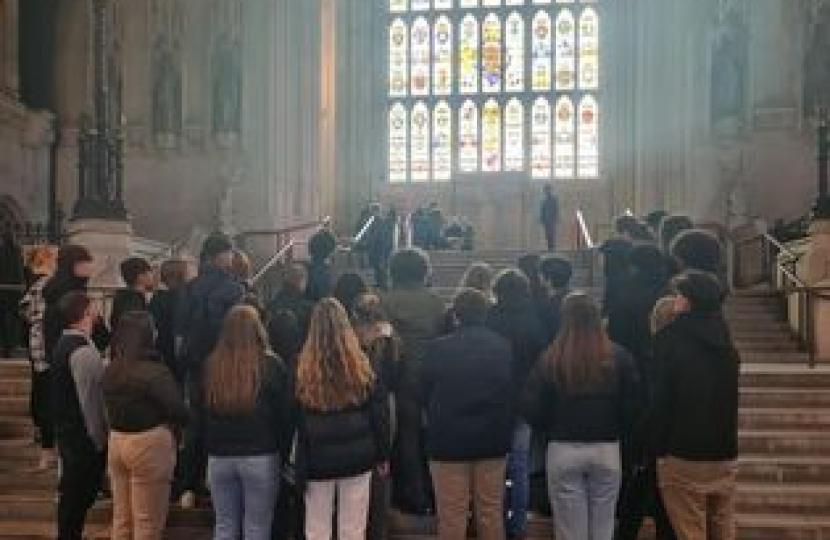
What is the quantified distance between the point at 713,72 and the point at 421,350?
1995 cm

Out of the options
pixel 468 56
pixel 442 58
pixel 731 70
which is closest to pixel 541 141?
pixel 468 56

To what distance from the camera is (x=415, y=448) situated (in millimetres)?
6637

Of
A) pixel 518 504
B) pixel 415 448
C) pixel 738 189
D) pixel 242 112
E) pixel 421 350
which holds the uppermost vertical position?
pixel 242 112

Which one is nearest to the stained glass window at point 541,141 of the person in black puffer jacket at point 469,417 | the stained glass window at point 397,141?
the stained glass window at point 397,141

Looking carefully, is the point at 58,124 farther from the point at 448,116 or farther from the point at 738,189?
the point at 738,189

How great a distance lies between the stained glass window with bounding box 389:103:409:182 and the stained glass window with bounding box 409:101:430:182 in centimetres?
23

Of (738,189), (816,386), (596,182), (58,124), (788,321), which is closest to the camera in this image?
(816,386)

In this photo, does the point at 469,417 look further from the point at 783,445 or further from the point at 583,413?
the point at 783,445

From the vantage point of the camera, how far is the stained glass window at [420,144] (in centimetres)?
3172

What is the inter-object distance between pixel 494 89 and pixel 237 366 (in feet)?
86.8

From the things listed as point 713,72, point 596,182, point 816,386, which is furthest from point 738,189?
point 816,386

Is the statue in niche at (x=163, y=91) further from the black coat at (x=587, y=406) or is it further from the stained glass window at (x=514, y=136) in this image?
the black coat at (x=587, y=406)

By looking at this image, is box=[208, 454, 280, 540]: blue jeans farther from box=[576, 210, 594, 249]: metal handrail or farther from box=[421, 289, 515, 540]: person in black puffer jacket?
box=[576, 210, 594, 249]: metal handrail

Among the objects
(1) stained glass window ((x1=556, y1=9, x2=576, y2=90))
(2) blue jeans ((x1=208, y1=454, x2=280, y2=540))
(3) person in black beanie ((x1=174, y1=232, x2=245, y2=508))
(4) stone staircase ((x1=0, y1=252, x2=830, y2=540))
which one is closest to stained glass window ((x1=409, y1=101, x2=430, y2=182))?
(1) stained glass window ((x1=556, y1=9, x2=576, y2=90))
